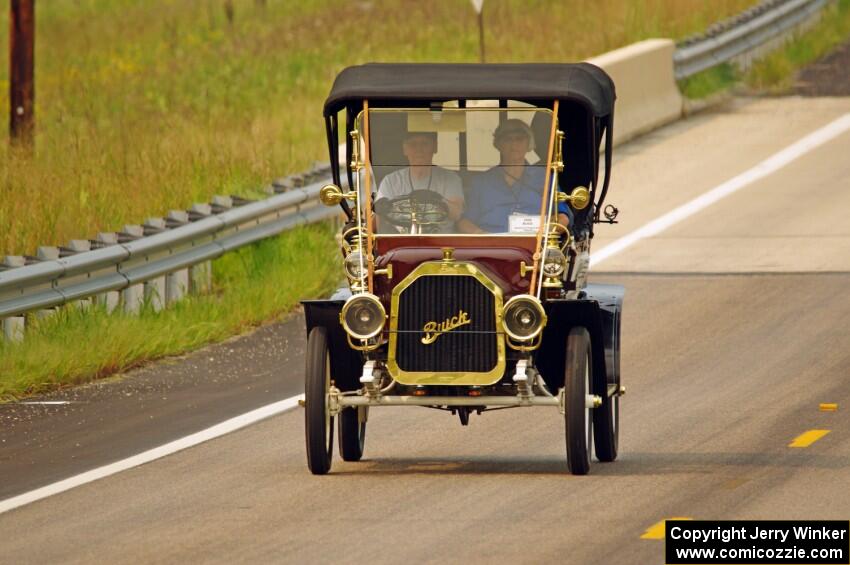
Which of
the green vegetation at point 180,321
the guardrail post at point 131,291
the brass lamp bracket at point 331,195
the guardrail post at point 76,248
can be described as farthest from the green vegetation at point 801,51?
the brass lamp bracket at point 331,195

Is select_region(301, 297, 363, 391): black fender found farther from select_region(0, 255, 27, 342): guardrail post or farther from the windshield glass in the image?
select_region(0, 255, 27, 342): guardrail post

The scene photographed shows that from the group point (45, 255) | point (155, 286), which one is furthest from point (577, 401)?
point (155, 286)

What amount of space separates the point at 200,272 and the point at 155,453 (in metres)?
5.22

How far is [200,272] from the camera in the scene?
54.1ft

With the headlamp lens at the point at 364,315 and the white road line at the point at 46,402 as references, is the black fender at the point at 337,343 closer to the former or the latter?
the headlamp lens at the point at 364,315

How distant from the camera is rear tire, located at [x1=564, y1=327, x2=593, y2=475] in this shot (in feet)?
33.6

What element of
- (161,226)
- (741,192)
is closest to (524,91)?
(161,226)

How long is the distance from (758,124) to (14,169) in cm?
1087

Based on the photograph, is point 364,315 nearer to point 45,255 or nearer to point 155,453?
point 155,453

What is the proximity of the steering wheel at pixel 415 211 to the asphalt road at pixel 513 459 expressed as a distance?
124cm

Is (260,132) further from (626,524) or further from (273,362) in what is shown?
(626,524)

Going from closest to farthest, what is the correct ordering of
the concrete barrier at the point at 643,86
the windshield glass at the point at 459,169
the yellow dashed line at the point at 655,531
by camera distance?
1. the yellow dashed line at the point at 655,531
2. the windshield glass at the point at 459,169
3. the concrete barrier at the point at 643,86

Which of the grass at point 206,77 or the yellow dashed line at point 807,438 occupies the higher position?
the grass at point 206,77

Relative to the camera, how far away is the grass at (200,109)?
49.9 feet
